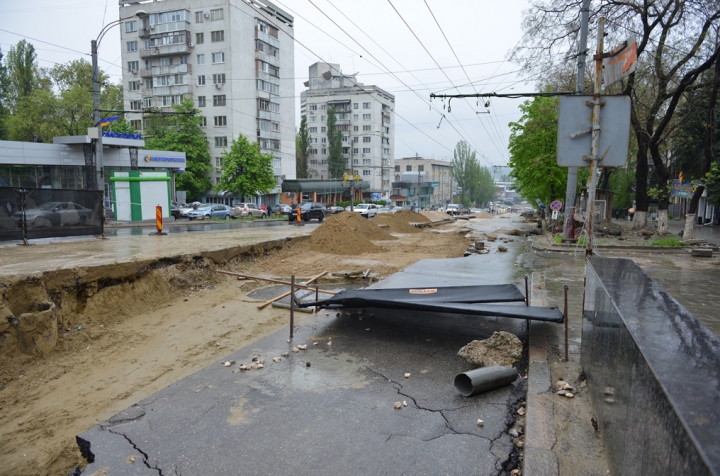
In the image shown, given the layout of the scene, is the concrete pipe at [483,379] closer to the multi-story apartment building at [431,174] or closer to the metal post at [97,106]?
the metal post at [97,106]

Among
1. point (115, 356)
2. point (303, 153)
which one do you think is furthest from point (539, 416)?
point (303, 153)

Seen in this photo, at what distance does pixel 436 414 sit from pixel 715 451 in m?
3.26

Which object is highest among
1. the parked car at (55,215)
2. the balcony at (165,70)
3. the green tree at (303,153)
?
the balcony at (165,70)

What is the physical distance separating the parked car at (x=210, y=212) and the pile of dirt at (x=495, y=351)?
33149 mm

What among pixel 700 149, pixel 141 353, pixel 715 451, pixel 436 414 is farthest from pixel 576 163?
pixel 700 149

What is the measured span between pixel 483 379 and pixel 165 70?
62274 mm

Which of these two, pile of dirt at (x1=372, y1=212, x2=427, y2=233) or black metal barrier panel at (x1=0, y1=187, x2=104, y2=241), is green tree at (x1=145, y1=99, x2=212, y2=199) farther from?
black metal barrier panel at (x1=0, y1=187, x2=104, y2=241)

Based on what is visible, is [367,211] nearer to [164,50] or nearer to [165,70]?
[165,70]

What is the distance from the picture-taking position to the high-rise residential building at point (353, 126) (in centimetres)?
8894

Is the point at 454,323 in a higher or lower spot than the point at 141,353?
higher

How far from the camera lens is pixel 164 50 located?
5641 centimetres

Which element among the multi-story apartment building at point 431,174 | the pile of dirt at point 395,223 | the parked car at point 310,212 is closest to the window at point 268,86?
the parked car at point 310,212

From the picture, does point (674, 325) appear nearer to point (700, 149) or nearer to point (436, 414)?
point (436, 414)

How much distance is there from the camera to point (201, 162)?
54406mm
